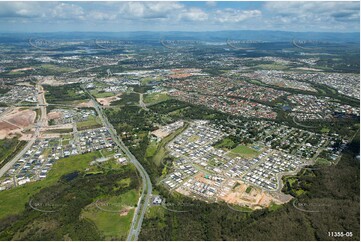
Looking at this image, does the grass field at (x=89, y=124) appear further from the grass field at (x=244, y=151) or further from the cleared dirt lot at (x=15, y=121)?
the grass field at (x=244, y=151)

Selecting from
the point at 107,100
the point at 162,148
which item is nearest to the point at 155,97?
the point at 107,100

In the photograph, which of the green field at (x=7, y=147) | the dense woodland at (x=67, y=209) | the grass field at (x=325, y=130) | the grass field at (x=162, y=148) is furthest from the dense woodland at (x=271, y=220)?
the green field at (x=7, y=147)

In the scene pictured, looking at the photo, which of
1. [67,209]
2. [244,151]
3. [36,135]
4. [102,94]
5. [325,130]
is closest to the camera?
[67,209]

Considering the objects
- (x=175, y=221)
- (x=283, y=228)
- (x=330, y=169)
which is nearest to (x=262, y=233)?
(x=283, y=228)

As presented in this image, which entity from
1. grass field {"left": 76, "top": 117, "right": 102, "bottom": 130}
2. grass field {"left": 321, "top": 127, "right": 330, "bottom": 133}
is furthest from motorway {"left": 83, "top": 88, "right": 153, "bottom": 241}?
grass field {"left": 321, "top": 127, "right": 330, "bottom": 133}

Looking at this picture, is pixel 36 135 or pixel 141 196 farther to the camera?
pixel 36 135

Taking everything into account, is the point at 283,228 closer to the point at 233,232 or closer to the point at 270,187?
the point at 233,232

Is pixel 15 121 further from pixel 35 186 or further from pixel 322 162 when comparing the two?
pixel 322 162
